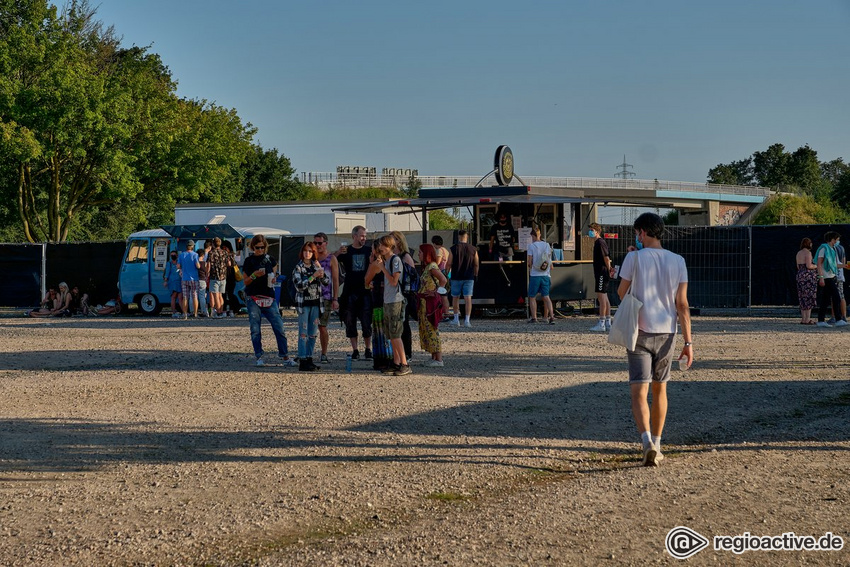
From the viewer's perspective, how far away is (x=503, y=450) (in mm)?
7816

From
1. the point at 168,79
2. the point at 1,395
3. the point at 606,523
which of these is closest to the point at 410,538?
the point at 606,523

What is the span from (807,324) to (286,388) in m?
12.6

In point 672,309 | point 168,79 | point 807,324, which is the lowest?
point 807,324

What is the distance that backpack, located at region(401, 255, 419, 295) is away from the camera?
40.2ft

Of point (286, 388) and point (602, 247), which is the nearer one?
point (286, 388)

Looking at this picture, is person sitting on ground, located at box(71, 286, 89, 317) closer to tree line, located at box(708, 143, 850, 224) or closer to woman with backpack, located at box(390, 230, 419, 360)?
woman with backpack, located at box(390, 230, 419, 360)

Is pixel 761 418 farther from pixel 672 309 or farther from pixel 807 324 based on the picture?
pixel 807 324

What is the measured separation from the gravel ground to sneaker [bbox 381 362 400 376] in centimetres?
40

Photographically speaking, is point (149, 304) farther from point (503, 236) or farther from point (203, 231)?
point (503, 236)

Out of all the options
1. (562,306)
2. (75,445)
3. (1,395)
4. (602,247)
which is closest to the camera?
(75,445)

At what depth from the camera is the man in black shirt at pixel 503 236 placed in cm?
2416

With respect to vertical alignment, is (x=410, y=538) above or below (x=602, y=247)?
below

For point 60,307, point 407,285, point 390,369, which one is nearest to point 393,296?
point 407,285

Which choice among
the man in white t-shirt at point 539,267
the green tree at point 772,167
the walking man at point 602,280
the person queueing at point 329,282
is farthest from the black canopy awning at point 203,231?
the green tree at point 772,167
